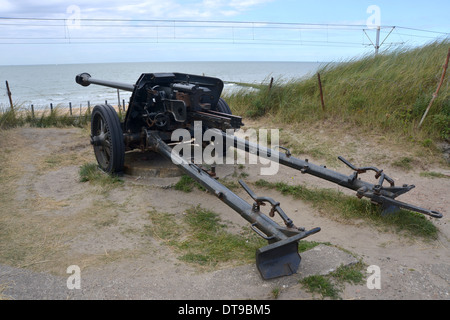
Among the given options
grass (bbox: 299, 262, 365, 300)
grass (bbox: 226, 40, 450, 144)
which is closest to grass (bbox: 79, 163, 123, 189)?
grass (bbox: 299, 262, 365, 300)

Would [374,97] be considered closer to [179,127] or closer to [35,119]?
[179,127]

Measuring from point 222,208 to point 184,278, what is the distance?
72.3 inches

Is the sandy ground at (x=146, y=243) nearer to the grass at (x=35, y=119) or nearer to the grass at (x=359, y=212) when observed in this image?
the grass at (x=359, y=212)

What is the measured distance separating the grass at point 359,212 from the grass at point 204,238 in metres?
1.22

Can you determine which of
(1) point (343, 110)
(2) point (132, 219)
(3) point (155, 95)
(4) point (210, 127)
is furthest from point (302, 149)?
(2) point (132, 219)

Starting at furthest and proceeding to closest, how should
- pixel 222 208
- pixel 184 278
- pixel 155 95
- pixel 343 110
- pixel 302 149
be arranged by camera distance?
1. pixel 343 110
2. pixel 302 149
3. pixel 155 95
4. pixel 222 208
5. pixel 184 278

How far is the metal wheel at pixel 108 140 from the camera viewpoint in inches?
226

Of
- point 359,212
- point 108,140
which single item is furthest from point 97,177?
point 359,212

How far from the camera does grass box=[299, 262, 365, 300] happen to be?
3.02m

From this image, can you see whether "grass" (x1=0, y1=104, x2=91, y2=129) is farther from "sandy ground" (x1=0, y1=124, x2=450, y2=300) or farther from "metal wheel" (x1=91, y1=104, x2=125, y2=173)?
"metal wheel" (x1=91, y1=104, x2=125, y2=173)

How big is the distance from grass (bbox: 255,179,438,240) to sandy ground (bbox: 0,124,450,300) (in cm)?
12
